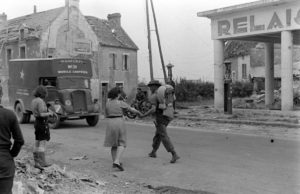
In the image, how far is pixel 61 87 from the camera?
1755 centimetres

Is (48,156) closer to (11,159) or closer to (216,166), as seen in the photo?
(216,166)

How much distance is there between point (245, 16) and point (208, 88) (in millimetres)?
22035

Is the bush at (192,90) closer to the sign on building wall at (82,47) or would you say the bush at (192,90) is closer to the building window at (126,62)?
the building window at (126,62)

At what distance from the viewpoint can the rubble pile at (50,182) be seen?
6.08 m

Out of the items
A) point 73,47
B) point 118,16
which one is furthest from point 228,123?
point 118,16

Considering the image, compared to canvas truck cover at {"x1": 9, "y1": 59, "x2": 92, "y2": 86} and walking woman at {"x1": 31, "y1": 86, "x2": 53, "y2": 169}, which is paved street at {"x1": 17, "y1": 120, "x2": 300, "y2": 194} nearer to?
walking woman at {"x1": 31, "y1": 86, "x2": 53, "y2": 169}

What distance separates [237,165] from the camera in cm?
911

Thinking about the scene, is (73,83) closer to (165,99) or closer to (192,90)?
(165,99)

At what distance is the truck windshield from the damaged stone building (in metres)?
16.4

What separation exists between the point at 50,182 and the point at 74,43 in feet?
111

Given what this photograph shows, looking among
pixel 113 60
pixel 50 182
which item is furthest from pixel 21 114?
pixel 113 60

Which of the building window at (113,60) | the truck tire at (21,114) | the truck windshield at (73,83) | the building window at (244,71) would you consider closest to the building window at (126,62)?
the building window at (113,60)

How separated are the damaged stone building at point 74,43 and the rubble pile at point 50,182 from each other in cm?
2748

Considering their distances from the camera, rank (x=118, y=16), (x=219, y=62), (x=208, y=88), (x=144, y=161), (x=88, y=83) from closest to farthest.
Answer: (x=144, y=161)
(x=88, y=83)
(x=219, y=62)
(x=208, y=88)
(x=118, y=16)
